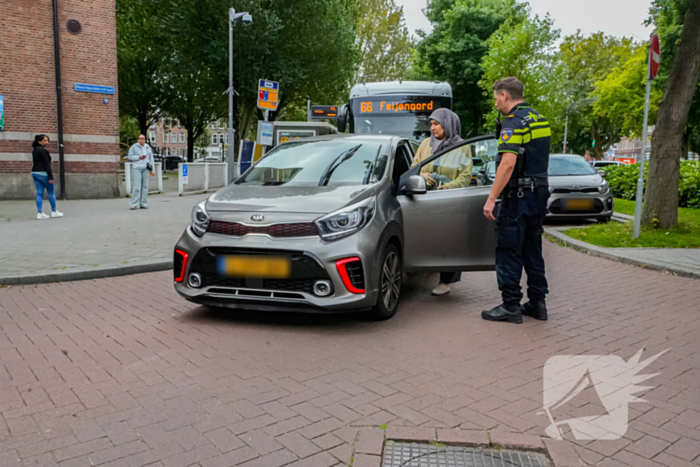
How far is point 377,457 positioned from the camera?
280cm

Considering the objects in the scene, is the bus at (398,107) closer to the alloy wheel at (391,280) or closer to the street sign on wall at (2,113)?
the alloy wheel at (391,280)

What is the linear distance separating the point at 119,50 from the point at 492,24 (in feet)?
73.0

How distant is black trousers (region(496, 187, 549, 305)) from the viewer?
16.1 feet

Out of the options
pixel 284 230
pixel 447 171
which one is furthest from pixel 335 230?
pixel 447 171

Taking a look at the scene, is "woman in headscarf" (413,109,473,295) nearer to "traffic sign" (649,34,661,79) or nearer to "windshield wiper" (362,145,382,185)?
"windshield wiper" (362,145,382,185)

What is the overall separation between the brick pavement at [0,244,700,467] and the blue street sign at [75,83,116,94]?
13240 mm

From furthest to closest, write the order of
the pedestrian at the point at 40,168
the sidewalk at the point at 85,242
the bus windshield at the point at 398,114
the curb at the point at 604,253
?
the bus windshield at the point at 398,114
the pedestrian at the point at 40,168
the curb at the point at 604,253
the sidewalk at the point at 85,242

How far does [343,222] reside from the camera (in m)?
4.72

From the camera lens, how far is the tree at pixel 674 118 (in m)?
9.43

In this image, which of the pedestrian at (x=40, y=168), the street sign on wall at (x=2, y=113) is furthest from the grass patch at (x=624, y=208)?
the street sign on wall at (x=2, y=113)

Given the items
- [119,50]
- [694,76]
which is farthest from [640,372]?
[119,50]

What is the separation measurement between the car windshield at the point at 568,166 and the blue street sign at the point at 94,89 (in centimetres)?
1324

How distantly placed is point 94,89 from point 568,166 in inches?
545

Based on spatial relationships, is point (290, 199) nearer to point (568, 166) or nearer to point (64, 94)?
point (568, 166)
